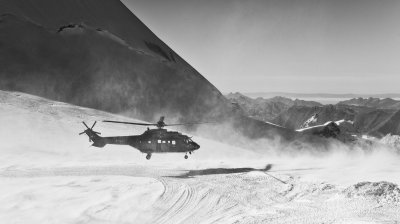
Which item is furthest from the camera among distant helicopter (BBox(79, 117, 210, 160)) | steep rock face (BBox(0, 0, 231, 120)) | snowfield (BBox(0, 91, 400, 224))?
steep rock face (BBox(0, 0, 231, 120))

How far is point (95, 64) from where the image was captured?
252 feet

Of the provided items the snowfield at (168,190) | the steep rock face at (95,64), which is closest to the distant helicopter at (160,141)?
the snowfield at (168,190)

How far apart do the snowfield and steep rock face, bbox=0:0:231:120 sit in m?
35.6

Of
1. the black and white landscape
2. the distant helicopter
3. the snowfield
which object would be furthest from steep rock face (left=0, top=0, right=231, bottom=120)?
the distant helicopter

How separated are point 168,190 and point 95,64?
6232 centimetres

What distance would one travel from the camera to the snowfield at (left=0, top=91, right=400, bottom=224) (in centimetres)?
1584

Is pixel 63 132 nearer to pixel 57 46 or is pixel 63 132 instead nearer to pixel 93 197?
pixel 93 197

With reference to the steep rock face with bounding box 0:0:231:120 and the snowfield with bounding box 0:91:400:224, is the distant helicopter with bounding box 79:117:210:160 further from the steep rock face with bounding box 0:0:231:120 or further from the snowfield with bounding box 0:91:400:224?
the steep rock face with bounding box 0:0:231:120

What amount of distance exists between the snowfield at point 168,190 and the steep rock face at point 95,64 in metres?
35.6

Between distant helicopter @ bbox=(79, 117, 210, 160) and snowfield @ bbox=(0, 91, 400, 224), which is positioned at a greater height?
distant helicopter @ bbox=(79, 117, 210, 160)

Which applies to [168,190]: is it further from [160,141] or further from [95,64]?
[95,64]

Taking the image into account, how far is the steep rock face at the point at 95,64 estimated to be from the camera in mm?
65731

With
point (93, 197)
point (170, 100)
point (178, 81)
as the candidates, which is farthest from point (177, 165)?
point (178, 81)

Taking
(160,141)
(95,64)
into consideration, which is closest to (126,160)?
(160,141)
